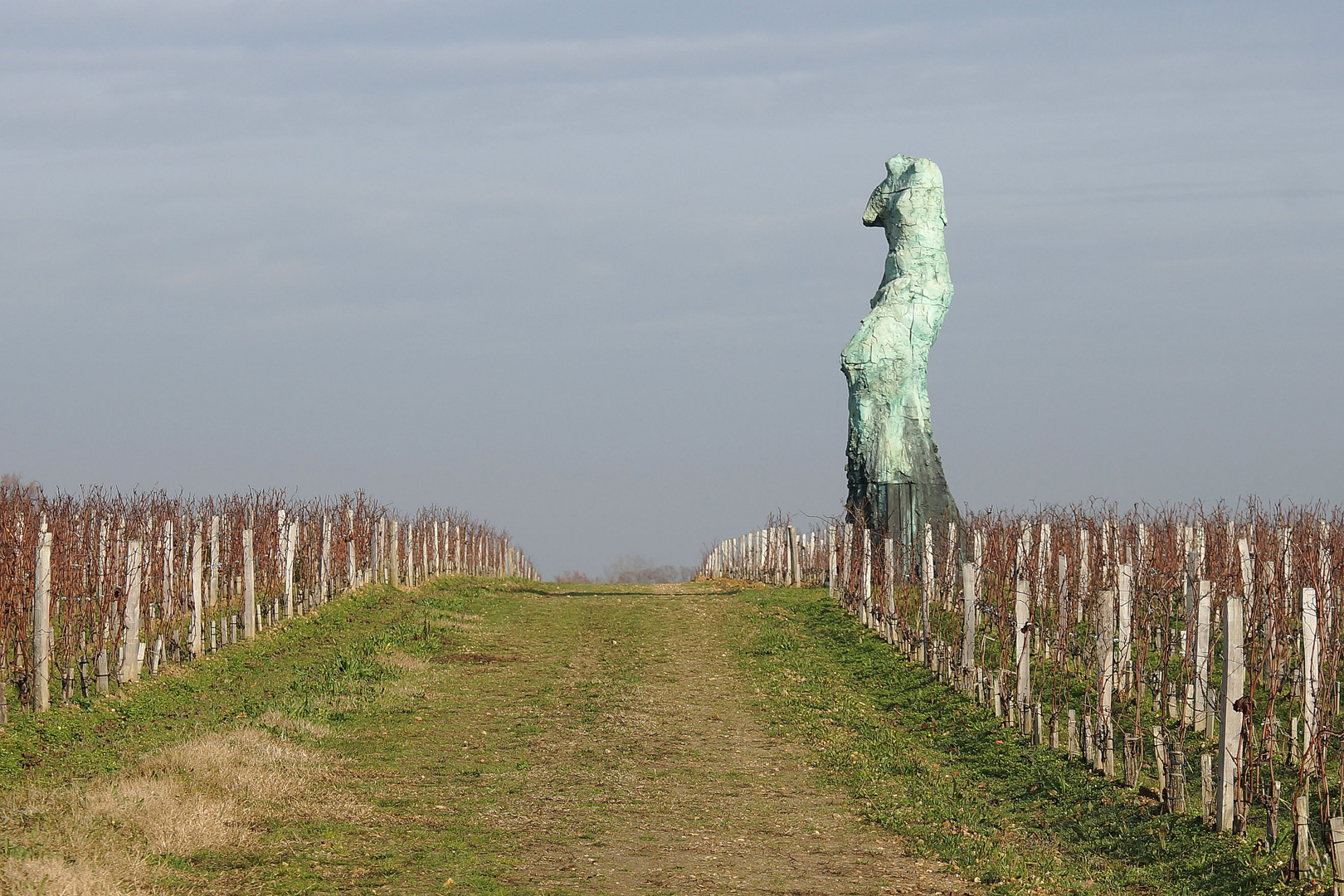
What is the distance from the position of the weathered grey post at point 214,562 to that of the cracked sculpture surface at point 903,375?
490 inches

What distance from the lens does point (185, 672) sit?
1579cm

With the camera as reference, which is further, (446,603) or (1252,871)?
(446,603)

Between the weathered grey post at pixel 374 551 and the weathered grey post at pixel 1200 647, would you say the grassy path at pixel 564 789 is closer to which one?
the weathered grey post at pixel 1200 647

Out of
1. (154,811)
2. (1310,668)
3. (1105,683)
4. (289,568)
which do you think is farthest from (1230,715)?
(289,568)

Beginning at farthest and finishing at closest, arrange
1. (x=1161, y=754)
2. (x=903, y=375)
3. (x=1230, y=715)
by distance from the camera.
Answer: (x=903, y=375) < (x=1161, y=754) < (x=1230, y=715)

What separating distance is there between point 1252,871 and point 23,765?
9.90 meters

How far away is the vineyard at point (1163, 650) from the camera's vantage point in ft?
29.6

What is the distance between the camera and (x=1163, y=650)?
1247cm

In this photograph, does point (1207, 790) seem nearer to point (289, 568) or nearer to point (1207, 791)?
point (1207, 791)

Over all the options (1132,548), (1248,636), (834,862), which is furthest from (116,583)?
(1132,548)

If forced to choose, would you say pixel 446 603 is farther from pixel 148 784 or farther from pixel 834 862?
pixel 834 862

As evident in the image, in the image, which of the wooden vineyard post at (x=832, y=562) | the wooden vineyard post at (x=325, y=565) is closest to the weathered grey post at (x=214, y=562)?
the wooden vineyard post at (x=325, y=565)

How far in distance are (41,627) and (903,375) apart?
59.8ft

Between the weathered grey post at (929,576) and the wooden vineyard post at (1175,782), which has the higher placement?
the weathered grey post at (929,576)
